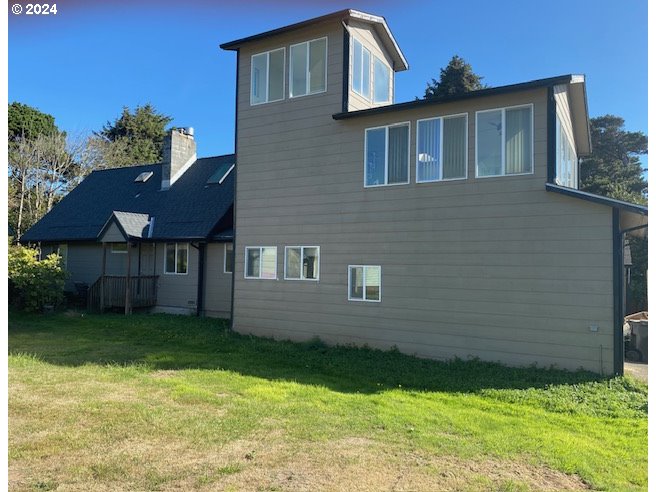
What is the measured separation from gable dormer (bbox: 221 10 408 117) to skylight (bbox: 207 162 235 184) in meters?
5.28

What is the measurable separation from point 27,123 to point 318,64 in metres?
21.3

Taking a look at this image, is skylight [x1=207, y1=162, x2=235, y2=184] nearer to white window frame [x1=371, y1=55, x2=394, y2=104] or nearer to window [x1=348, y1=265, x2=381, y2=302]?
white window frame [x1=371, y1=55, x2=394, y2=104]

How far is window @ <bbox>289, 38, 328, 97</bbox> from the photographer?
10.4 meters

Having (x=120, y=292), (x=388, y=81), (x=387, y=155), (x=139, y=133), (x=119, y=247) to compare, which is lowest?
(x=120, y=292)

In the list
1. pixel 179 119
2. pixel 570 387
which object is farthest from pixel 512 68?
pixel 179 119

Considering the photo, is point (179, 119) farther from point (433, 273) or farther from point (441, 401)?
point (441, 401)

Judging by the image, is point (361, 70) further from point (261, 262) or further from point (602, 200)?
point (602, 200)

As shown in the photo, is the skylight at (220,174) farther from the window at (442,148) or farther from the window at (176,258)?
the window at (442,148)

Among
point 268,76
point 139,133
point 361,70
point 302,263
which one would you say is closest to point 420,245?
point 302,263

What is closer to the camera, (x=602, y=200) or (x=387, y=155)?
(x=602, y=200)

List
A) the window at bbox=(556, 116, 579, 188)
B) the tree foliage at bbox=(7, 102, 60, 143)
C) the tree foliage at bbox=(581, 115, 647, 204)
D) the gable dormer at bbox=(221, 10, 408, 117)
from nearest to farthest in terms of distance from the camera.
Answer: the window at bbox=(556, 116, 579, 188), the gable dormer at bbox=(221, 10, 408, 117), the tree foliage at bbox=(581, 115, 647, 204), the tree foliage at bbox=(7, 102, 60, 143)

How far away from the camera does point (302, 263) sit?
34.3ft

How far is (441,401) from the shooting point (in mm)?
6254

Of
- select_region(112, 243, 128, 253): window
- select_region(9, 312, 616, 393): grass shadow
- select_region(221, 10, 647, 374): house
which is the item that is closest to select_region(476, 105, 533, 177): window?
select_region(221, 10, 647, 374): house
